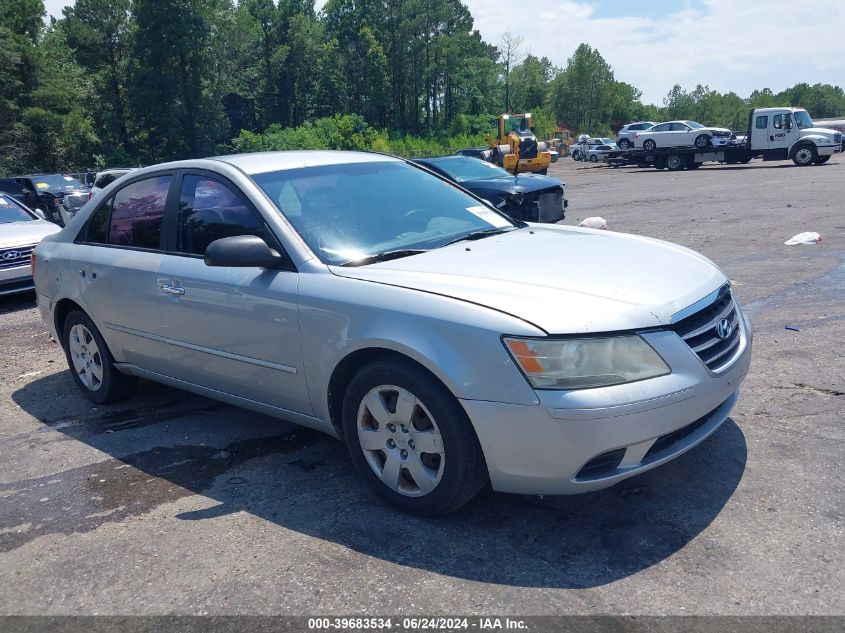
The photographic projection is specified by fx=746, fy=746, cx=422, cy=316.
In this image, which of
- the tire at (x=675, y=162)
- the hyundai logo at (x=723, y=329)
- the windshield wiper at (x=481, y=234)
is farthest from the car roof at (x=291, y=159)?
the tire at (x=675, y=162)

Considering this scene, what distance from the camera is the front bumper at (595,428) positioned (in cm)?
287

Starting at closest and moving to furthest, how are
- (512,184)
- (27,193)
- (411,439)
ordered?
(411,439) < (512,184) < (27,193)

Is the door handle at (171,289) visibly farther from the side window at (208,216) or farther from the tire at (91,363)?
the tire at (91,363)

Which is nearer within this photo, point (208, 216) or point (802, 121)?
point (208, 216)

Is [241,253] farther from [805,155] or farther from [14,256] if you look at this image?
[805,155]

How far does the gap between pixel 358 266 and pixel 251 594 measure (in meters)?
1.55

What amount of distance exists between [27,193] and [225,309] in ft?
57.2

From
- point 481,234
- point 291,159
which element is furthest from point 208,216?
point 481,234

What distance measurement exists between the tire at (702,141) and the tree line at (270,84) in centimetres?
2603

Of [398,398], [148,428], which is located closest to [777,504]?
[398,398]

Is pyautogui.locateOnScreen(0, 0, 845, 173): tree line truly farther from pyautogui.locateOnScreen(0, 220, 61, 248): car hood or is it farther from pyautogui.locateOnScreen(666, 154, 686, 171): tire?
pyautogui.locateOnScreen(0, 220, 61, 248): car hood

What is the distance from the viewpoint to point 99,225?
5.18 m

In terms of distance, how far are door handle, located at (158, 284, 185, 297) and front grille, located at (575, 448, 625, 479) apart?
2500mm

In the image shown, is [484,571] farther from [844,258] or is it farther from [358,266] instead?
[844,258]
